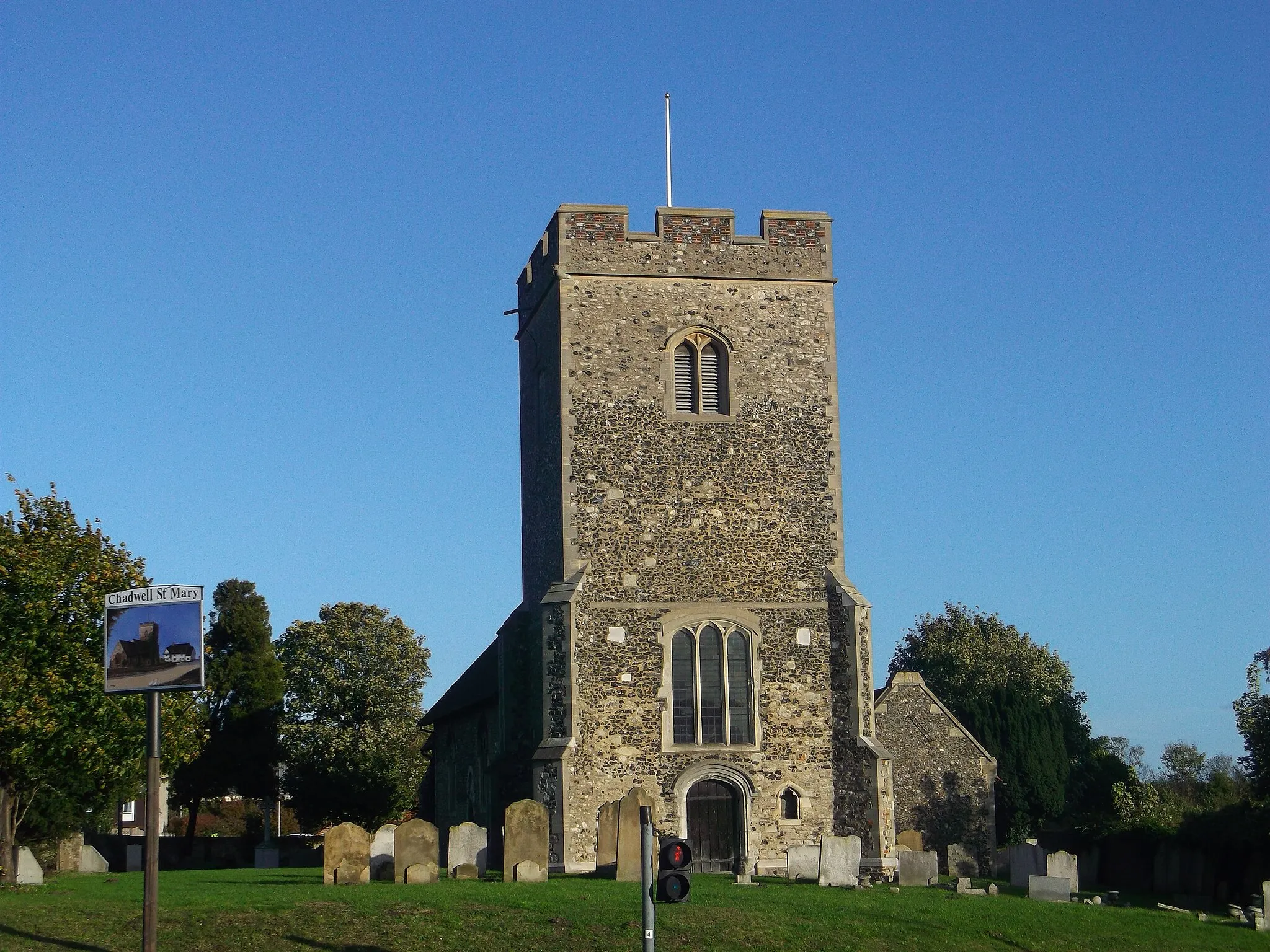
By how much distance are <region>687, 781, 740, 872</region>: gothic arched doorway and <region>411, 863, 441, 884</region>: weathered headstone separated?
700 cm

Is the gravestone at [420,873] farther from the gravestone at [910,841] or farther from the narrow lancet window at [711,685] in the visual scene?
the gravestone at [910,841]

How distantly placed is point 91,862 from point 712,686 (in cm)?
1419

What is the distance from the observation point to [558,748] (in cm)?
2895

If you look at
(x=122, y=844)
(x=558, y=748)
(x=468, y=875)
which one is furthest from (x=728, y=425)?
(x=122, y=844)

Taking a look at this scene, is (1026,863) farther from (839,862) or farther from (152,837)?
(152,837)

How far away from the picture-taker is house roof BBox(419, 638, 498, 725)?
38.0 meters

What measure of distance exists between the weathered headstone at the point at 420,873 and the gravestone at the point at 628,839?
3080mm

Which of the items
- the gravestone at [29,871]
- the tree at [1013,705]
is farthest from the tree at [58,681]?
the tree at [1013,705]

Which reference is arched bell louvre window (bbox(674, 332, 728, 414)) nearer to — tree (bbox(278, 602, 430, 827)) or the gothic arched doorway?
the gothic arched doorway

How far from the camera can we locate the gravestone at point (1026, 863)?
28609 millimetres

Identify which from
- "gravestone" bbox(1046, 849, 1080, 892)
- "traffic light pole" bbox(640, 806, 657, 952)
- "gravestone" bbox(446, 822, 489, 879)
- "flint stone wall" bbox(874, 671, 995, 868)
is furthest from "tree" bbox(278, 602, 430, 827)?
"traffic light pole" bbox(640, 806, 657, 952)

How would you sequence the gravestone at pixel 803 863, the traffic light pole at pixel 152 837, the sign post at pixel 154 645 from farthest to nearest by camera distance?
the gravestone at pixel 803 863, the sign post at pixel 154 645, the traffic light pole at pixel 152 837

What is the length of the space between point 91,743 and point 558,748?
8.53m

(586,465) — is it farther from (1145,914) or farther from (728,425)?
(1145,914)
